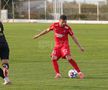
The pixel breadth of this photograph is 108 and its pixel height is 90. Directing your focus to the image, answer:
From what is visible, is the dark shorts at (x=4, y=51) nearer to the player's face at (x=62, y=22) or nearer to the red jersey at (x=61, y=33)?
the player's face at (x=62, y=22)

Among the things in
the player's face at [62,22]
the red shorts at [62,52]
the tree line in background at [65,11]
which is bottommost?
the tree line in background at [65,11]

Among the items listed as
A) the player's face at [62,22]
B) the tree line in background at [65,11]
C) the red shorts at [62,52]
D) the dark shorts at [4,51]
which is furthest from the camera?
the tree line in background at [65,11]

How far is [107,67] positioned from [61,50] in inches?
149

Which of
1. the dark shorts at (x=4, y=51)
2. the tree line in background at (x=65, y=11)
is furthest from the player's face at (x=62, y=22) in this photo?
the tree line in background at (x=65, y=11)

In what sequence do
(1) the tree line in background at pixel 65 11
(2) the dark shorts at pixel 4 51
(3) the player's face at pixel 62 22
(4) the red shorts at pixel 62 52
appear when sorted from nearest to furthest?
(2) the dark shorts at pixel 4 51
(3) the player's face at pixel 62 22
(4) the red shorts at pixel 62 52
(1) the tree line in background at pixel 65 11

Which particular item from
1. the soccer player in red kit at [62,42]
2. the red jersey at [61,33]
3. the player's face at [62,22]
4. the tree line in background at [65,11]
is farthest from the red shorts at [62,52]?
the tree line in background at [65,11]

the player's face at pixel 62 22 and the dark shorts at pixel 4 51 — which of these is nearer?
the dark shorts at pixel 4 51

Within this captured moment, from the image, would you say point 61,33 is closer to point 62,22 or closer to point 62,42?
point 62,42

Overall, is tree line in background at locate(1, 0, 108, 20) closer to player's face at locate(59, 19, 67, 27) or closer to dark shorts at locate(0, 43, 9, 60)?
player's face at locate(59, 19, 67, 27)

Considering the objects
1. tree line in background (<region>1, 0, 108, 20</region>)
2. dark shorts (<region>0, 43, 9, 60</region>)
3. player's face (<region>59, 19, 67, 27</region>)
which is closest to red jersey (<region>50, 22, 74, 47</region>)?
player's face (<region>59, 19, 67, 27</region>)

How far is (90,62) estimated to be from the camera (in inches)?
955

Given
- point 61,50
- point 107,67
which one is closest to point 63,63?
point 107,67

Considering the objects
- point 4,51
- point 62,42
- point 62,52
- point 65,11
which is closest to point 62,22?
point 62,42

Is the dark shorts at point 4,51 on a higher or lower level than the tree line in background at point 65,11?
higher
